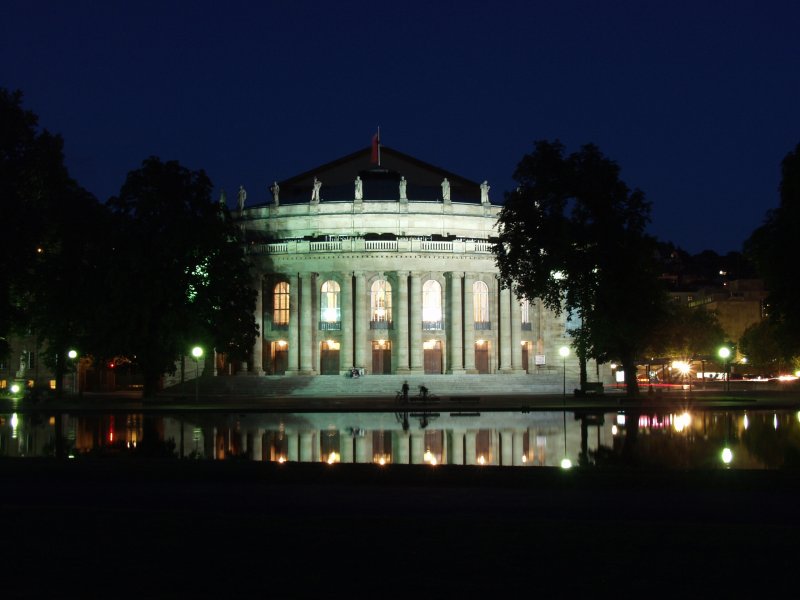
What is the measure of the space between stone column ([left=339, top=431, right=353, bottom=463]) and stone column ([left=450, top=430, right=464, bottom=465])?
125 inches

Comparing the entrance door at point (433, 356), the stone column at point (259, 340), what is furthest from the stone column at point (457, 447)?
the stone column at point (259, 340)

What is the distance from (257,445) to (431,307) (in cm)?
6073

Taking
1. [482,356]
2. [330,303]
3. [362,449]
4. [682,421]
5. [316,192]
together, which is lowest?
[362,449]

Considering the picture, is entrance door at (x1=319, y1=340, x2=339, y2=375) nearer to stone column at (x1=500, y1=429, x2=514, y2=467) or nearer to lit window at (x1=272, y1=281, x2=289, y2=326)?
lit window at (x1=272, y1=281, x2=289, y2=326)

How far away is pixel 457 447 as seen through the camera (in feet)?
112

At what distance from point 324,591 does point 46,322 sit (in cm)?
6933

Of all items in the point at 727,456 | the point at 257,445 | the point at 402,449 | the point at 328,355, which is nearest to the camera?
the point at 727,456

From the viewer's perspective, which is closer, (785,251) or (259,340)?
(785,251)

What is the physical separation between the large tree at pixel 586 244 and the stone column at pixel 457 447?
26.8 m

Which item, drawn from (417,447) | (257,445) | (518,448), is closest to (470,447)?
(518,448)

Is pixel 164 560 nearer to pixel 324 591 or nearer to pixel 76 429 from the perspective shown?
pixel 324 591

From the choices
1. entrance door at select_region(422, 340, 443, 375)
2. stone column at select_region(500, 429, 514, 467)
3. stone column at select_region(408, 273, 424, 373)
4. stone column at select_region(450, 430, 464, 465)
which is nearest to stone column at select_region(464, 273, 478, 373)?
entrance door at select_region(422, 340, 443, 375)

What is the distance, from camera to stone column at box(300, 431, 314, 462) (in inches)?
1224

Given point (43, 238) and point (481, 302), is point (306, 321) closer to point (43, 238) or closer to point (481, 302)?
point (481, 302)
